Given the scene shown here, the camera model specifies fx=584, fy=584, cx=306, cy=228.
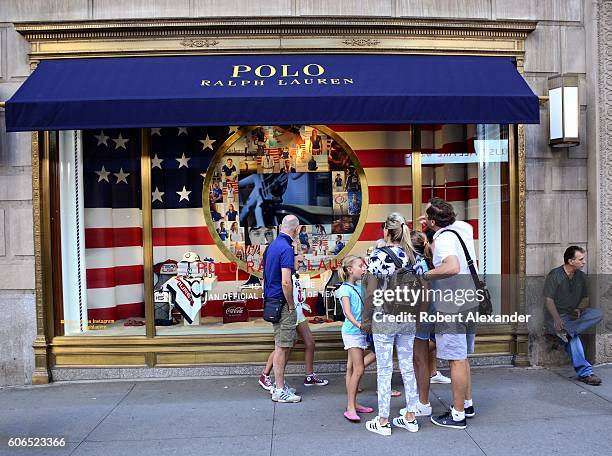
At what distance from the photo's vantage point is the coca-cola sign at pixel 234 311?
736cm

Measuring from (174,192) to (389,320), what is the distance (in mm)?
3708

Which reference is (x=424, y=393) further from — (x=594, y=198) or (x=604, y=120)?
(x=604, y=120)

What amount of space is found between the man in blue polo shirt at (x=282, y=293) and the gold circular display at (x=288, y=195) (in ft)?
6.05

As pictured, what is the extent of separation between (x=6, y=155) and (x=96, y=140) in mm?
1019

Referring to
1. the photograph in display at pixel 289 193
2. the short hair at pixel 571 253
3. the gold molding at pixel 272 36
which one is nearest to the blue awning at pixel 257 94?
the gold molding at pixel 272 36

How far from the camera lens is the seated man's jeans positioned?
6285mm

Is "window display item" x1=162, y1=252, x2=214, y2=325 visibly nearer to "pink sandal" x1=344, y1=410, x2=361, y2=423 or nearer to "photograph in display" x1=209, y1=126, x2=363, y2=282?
"photograph in display" x1=209, y1=126, x2=363, y2=282

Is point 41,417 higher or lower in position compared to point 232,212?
lower

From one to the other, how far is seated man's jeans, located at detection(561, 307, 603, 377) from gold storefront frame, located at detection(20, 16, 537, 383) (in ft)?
2.35

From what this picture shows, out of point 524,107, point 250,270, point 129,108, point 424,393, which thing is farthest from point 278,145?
point 424,393

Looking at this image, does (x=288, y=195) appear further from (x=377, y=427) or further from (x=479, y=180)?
(x=377, y=427)

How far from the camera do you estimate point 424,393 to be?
211 inches

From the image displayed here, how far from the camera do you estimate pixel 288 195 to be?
771 cm

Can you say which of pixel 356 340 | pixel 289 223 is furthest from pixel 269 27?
pixel 356 340
